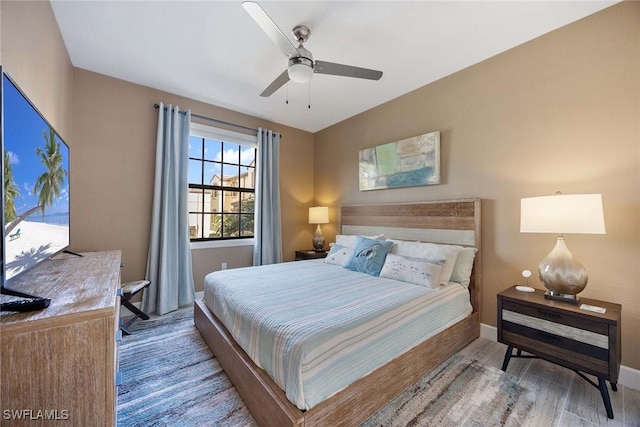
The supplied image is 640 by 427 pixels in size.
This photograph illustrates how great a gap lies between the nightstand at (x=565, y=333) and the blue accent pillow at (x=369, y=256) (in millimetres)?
1070

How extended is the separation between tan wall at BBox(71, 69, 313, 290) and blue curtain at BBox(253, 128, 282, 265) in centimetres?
91

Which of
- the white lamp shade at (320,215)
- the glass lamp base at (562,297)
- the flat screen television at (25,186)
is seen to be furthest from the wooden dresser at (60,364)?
the white lamp shade at (320,215)

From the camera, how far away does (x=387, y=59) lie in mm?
2576

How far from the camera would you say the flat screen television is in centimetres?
98

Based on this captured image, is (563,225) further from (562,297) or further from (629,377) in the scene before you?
(629,377)

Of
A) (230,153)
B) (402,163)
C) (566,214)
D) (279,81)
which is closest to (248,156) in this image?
(230,153)

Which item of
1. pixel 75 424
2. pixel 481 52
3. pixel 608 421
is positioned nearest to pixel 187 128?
pixel 75 424

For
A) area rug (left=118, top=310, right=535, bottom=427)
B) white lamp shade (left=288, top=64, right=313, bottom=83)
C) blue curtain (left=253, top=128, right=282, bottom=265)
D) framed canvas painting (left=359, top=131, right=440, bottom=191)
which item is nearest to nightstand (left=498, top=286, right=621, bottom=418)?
area rug (left=118, top=310, right=535, bottom=427)

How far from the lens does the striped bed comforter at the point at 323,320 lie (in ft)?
4.27

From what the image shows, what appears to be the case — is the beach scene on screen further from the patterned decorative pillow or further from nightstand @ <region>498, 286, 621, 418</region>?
nightstand @ <region>498, 286, 621, 418</region>

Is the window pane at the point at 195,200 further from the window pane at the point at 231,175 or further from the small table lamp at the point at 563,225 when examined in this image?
the small table lamp at the point at 563,225

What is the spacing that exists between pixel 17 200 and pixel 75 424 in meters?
0.91

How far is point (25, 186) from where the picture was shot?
1137 millimetres

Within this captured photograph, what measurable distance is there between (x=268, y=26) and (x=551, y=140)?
2.49 m
